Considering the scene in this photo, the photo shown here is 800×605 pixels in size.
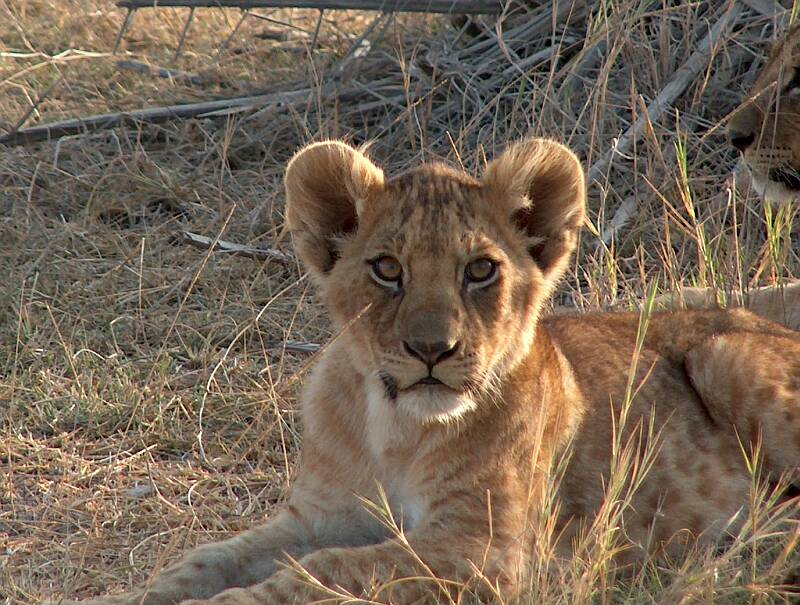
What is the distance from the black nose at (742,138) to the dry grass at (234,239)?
0.22 m

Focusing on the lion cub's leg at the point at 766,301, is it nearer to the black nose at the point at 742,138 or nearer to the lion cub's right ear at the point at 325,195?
the black nose at the point at 742,138

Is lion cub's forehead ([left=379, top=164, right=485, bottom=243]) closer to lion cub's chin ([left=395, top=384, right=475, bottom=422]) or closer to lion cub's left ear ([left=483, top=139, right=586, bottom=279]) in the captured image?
lion cub's left ear ([left=483, top=139, right=586, bottom=279])

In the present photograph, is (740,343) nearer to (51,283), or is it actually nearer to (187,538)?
(187,538)

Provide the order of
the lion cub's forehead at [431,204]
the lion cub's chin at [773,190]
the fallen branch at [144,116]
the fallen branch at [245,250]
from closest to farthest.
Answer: the lion cub's forehead at [431,204] < the lion cub's chin at [773,190] < the fallen branch at [245,250] < the fallen branch at [144,116]

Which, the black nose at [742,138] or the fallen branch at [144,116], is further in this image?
the fallen branch at [144,116]

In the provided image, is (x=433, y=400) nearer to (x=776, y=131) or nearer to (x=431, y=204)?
(x=431, y=204)

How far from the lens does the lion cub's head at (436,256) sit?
10.2 feet

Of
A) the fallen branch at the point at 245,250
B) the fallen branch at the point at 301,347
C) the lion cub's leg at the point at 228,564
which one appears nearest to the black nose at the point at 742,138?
the fallen branch at the point at 301,347

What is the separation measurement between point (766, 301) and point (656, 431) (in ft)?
4.39

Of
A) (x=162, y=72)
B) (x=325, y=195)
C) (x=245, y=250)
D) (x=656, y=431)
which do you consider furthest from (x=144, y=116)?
(x=656, y=431)

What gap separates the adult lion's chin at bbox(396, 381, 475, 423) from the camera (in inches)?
123

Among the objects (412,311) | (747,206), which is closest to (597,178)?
(747,206)

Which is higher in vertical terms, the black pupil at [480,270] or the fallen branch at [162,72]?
the black pupil at [480,270]

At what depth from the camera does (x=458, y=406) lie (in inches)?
124
